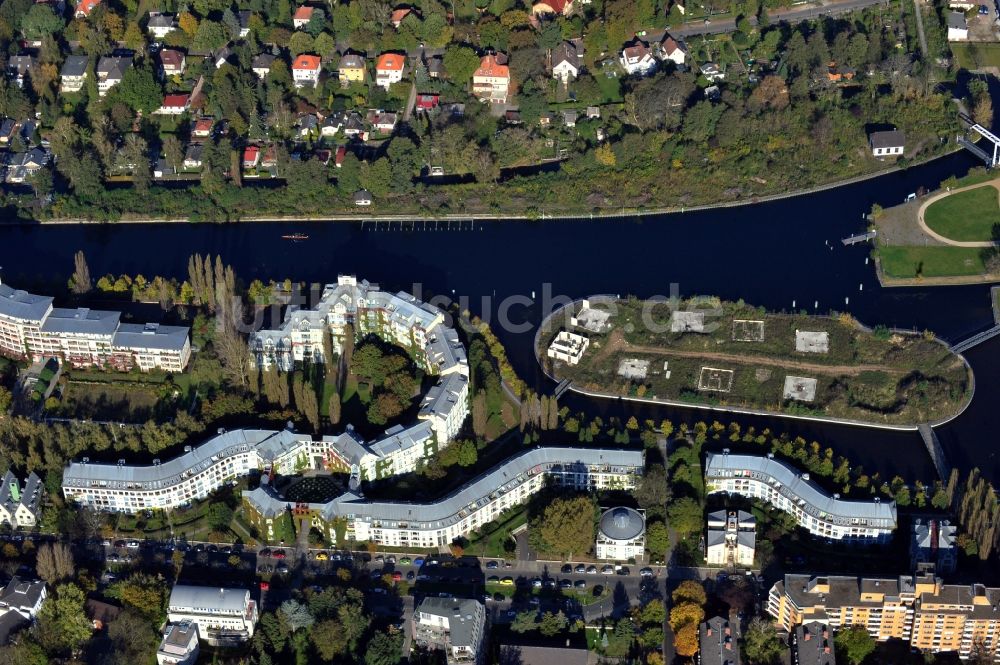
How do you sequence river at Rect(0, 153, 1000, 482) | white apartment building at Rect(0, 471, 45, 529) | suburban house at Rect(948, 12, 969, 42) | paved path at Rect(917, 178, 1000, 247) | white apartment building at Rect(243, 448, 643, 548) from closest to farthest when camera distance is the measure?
white apartment building at Rect(243, 448, 643, 548), white apartment building at Rect(0, 471, 45, 529), river at Rect(0, 153, 1000, 482), paved path at Rect(917, 178, 1000, 247), suburban house at Rect(948, 12, 969, 42)

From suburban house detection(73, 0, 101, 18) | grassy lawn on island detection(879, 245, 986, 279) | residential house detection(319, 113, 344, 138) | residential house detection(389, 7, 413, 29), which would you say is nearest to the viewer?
grassy lawn on island detection(879, 245, 986, 279)

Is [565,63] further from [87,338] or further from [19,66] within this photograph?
[87,338]

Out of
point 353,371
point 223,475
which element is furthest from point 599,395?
point 223,475

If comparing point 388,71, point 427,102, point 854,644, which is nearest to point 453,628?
point 854,644

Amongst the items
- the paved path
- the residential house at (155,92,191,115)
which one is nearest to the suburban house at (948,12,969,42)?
the paved path

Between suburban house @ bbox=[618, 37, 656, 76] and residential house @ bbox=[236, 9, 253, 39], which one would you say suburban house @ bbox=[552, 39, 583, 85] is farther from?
residential house @ bbox=[236, 9, 253, 39]

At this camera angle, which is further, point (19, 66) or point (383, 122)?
point (19, 66)
